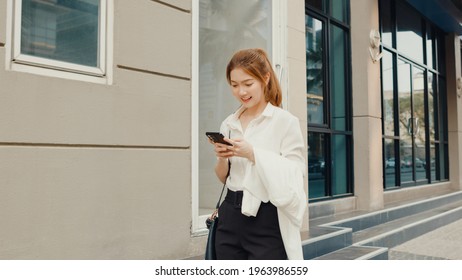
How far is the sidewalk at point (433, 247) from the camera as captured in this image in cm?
559

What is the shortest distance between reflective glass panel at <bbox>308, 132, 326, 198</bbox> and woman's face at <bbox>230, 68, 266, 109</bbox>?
5340 millimetres

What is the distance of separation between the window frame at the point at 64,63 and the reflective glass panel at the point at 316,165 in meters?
4.40

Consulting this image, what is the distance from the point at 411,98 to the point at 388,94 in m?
1.54

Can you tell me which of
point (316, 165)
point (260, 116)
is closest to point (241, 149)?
point (260, 116)

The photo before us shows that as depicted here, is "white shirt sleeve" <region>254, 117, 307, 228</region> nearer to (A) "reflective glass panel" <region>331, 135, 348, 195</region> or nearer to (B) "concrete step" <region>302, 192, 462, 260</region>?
(B) "concrete step" <region>302, 192, 462, 260</region>

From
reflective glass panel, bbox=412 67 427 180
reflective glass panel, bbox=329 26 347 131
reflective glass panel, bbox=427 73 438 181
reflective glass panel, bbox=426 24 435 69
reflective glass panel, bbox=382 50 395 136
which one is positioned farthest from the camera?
reflective glass panel, bbox=426 24 435 69

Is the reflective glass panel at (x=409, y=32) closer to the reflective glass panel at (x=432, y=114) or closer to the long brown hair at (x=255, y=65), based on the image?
the reflective glass panel at (x=432, y=114)

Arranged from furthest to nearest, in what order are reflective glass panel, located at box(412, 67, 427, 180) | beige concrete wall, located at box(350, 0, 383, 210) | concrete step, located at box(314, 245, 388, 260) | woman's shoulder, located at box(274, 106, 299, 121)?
reflective glass panel, located at box(412, 67, 427, 180)
beige concrete wall, located at box(350, 0, 383, 210)
concrete step, located at box(314, 245, 388, 260)
woman's shoulder, located at box(274, 106, 299, 121)

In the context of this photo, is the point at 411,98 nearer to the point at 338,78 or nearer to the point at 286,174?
the point at 338,78

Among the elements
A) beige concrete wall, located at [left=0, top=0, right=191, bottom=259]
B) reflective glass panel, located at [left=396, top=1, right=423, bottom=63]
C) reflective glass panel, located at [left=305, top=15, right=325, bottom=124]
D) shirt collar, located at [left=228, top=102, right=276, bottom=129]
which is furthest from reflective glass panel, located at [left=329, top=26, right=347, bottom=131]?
shirt collar, located at [left=228, top=102, right=276, bottom=129]

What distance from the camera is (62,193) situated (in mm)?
3113

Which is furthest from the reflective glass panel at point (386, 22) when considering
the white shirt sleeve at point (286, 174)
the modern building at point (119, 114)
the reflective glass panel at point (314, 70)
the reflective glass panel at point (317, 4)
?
the white shirt sleeve at point (286, 174)

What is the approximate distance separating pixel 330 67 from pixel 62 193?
578 cm

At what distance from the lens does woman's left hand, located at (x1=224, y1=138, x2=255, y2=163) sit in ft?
6.05
